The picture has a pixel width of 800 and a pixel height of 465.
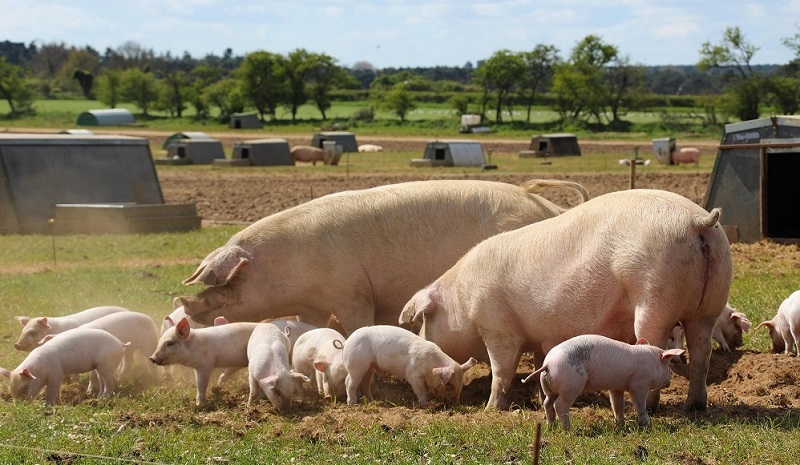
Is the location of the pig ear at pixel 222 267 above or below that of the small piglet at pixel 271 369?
above

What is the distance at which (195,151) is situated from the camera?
4638 centimetres

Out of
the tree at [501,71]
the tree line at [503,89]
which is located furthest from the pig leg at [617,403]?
the tree at [501,71]

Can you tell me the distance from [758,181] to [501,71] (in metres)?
75.4

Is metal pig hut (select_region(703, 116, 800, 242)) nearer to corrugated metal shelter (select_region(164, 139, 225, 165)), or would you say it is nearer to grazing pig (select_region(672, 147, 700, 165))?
grazing pig (select_region(672, 147, 700, 165))

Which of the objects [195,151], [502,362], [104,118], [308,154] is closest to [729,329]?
[502,362]

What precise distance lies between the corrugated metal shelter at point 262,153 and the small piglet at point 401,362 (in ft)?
120

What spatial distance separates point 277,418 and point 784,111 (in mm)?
67277

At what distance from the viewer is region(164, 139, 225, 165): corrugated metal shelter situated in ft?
151

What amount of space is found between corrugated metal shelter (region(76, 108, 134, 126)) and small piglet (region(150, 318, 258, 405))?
7230cm

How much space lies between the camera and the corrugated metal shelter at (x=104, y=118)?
7831 centimetres

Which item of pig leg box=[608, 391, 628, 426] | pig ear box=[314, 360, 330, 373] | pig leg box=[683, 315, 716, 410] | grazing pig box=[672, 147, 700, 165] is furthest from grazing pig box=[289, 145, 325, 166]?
pig leg box=[608, 391, 628, 426]

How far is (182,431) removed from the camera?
291 inches

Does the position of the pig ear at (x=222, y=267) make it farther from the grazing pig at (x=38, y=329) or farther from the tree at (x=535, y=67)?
the tree at (x=535, y=67)

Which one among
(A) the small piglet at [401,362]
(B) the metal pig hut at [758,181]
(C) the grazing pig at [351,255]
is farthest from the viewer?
(B) the metal pig hut at [758,181]
